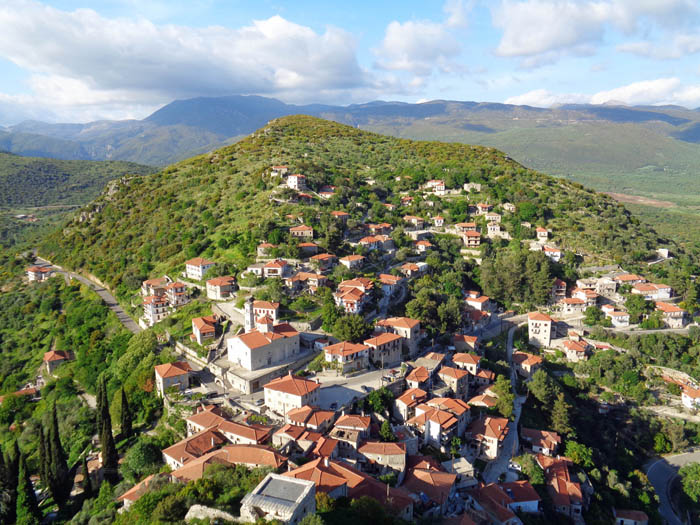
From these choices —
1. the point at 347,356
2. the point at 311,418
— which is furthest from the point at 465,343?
the point at 311,418

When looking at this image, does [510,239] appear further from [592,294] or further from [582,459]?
[582,459]

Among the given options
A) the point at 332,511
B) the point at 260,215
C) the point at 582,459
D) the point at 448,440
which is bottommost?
the point at 582,459

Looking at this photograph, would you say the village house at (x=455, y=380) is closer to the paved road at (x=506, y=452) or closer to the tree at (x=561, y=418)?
the paved road at (x=506, y=452)

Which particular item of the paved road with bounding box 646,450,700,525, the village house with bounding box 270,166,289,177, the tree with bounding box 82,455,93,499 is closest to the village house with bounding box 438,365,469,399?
the paved road with bounding box 646,450,700,525

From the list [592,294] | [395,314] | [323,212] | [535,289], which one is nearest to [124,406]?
[395,314]

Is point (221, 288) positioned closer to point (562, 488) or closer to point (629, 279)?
point (562, 488)

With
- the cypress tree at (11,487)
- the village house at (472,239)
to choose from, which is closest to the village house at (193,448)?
the cypress tree at (11,487)
